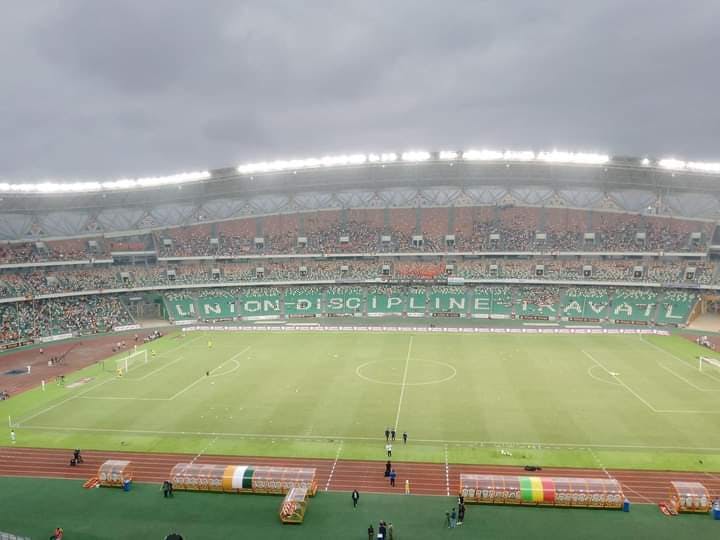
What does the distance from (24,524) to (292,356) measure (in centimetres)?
2835

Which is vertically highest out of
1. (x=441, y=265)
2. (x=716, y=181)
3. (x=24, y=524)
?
(x=716, y=181)

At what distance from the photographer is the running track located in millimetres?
24000

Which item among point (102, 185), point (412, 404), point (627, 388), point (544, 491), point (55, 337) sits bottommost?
point (55, 337)

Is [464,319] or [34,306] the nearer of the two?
[34,306]

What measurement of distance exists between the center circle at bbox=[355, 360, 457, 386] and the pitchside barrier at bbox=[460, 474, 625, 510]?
16581mm

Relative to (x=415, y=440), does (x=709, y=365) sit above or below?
above

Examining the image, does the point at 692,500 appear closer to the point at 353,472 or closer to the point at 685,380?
the point at 353,472

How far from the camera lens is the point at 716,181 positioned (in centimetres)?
6550

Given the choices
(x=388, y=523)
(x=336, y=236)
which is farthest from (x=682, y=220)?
(x=388, y=523)

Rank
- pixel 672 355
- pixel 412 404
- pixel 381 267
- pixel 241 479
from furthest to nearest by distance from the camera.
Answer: pixel 381 267, pixel 672 355, pixel 412 404, pixel 241 479

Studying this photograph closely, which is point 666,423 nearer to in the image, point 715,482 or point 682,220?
point 715,482

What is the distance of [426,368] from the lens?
43875 mm

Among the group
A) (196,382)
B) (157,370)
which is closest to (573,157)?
(196,382)

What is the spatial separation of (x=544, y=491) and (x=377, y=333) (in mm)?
38031
